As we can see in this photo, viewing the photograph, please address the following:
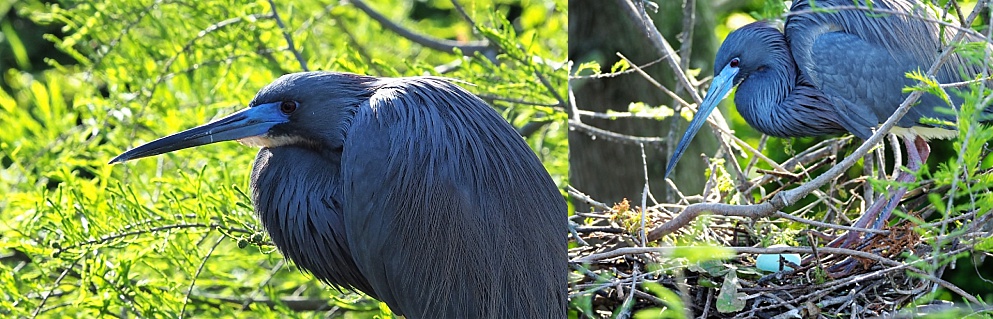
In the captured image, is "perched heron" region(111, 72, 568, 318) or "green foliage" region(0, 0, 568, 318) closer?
"perched heron" region(111, 72, 568, 318)

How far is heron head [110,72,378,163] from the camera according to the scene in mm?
1523

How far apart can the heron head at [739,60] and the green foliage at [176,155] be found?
59cm

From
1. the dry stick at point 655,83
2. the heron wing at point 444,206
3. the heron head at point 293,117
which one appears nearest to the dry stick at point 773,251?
the heron wing at point 444,206

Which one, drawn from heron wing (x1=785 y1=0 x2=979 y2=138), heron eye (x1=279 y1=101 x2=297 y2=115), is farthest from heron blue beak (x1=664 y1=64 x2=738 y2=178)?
heron eye (x1=279 y1=101 x2=297 y2=115)

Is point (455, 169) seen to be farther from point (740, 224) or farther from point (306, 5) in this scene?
point (306, 5)

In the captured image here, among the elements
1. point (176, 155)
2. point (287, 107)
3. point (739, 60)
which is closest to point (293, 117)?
point (287, 107)

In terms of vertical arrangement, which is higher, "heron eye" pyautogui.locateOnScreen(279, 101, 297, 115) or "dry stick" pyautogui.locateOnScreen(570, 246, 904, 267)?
"heron eye" pyautogui.locateOnScreen(279, 101, 297, 115)

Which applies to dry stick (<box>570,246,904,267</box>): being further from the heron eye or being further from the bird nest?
the heron eye

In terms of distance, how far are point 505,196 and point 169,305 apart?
1.17 metres

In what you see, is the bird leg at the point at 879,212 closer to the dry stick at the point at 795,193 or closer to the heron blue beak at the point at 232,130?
the dry stick at the point at 795,193

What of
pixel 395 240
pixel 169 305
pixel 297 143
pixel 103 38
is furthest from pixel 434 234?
pixel 103 38

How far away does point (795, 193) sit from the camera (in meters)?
1.46

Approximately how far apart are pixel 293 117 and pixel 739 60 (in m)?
0.71

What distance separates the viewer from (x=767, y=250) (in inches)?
58.1
